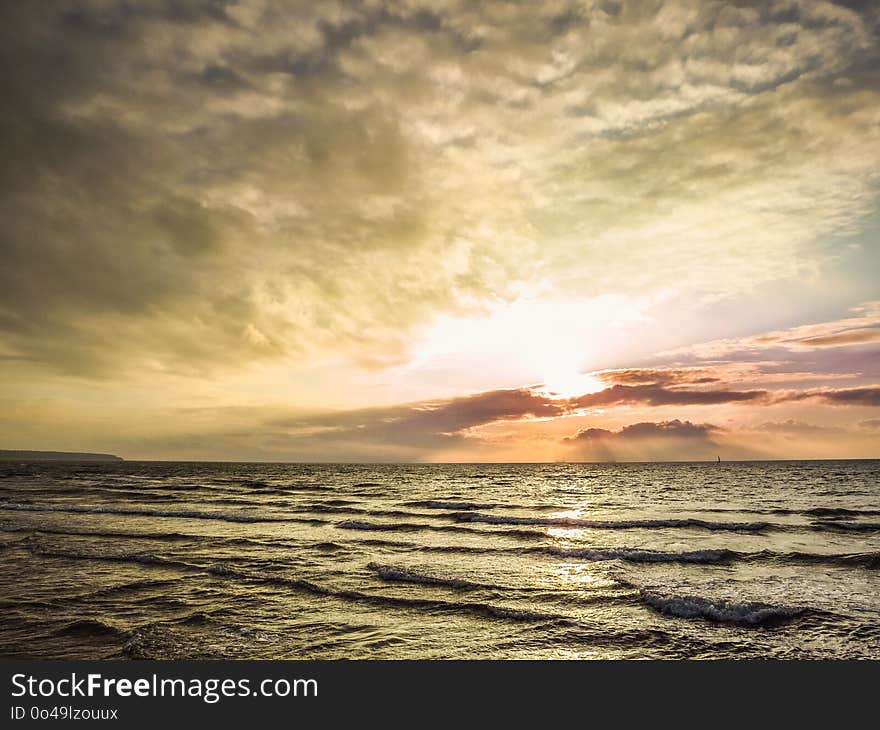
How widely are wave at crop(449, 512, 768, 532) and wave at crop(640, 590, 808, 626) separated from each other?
16.6m

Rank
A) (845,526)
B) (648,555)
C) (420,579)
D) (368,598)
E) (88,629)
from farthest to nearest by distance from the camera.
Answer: (845,526) → (648,555) → (420,579) → (368,598) → (88,629)

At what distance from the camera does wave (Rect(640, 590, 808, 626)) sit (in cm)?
1224

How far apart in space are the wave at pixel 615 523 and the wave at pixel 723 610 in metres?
16.6

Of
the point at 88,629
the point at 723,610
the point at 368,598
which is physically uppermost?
the point at 88,629

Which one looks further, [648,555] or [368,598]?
[648,555]

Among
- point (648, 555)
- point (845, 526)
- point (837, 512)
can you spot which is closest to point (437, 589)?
point (648, 555)

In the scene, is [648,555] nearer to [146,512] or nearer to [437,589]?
[437,589]

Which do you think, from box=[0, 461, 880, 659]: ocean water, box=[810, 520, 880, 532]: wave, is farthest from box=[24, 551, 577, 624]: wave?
box=[810, 520, 880, 532]: wave

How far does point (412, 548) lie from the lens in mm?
22797

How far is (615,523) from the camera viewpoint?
30953mm

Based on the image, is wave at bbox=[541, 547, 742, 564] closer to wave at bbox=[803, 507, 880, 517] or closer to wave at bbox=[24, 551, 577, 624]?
wave at bbox=[24, 551, 577, 624]

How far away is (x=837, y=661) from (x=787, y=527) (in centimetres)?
2397

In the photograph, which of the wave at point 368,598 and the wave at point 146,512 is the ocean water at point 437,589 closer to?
the wave at point 368,598

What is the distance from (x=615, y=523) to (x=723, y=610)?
18856 millimetres
